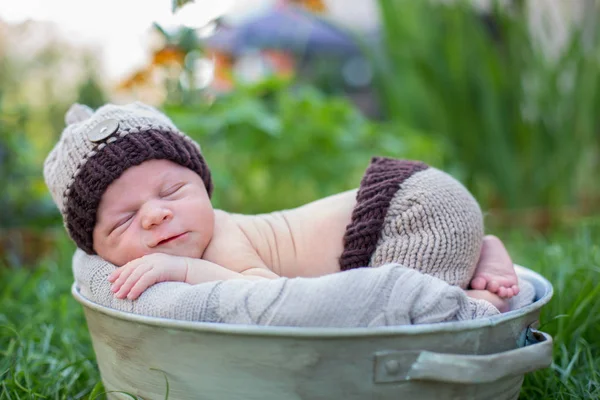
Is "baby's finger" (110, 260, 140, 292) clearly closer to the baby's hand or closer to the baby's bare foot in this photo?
the baby's hand

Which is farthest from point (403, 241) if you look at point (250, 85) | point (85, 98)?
point (85, 98)

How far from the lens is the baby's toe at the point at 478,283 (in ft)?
4.43

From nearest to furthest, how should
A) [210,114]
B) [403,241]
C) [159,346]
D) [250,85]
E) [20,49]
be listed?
[159,346], [403,241], [210,114], [250,85], [20,49]

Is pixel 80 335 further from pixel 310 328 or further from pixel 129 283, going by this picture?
pixel 310 328

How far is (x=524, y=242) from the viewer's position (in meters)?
2.80

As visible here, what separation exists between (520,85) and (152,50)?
73.3 inches

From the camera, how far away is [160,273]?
1.14m

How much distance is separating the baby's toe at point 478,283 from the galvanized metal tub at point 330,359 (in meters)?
0.32

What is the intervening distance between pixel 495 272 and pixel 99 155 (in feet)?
2.78

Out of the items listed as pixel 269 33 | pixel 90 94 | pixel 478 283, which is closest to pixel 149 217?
pixel 478 283

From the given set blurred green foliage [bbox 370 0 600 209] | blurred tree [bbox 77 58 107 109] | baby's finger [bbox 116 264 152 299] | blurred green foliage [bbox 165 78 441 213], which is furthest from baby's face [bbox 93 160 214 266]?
blurred tree [bbox 77 58 107 109]

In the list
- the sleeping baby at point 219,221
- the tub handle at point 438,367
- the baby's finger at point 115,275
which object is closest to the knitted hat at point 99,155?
the sleeping baby at point 219,221

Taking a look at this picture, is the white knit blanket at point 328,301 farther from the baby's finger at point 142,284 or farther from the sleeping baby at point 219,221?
the sleeping baby at point 219,221

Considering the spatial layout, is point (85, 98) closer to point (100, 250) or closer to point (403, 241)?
point (100, 250)
